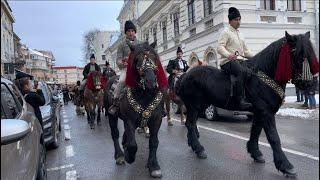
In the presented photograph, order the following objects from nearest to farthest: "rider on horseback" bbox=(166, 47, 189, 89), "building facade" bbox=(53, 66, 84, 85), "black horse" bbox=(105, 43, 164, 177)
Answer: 1. "black horse" bbox=(105, 43, 164, 177)
2. "rider on horseback" bbox=(166, 47, 189, 89)
3. "building facade" bbox=(53, 66, 84, 85)

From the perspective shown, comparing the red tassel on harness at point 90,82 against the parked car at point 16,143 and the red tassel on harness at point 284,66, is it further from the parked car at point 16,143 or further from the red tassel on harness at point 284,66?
the red tassel on harness at point 284,66

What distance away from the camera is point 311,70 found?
531 cm

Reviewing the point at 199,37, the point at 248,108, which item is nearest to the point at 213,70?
the point at 248,108

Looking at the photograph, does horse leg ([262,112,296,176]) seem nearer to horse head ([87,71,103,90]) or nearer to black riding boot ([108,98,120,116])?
black riding boot ([108,98,120,116])

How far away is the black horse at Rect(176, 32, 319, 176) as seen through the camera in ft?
18.5

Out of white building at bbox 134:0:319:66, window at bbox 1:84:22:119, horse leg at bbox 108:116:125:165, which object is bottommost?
horse leg at bbox 108:116:125:165

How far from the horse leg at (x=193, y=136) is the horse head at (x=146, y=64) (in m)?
1.90

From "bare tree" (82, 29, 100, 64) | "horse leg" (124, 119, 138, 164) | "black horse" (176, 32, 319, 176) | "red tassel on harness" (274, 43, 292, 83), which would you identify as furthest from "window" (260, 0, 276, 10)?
"bare tree" (82, 29, 100, 64)

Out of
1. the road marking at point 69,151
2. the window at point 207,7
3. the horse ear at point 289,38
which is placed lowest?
the road marking at point 69,151

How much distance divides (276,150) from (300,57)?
129 centimetres

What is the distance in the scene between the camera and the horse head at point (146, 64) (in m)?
5.70

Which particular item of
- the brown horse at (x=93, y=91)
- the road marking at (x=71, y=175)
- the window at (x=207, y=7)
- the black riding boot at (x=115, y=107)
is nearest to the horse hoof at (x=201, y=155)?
the black riding boot at (x=115, y=107)

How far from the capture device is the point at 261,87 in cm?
613

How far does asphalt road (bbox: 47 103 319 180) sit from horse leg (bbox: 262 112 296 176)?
16 centimetres
